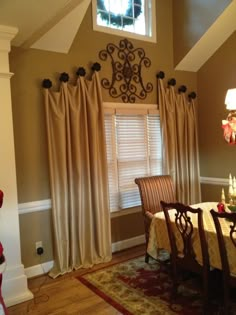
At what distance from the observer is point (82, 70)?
367cm

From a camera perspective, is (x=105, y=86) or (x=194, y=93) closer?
(x=105, y=86)

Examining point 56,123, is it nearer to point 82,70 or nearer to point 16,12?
point 82,70

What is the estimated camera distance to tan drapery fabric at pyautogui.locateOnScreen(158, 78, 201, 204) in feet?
14.7

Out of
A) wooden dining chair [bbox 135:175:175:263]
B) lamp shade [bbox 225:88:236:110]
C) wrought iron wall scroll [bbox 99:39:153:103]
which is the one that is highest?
wrought iron wall scroll [bbox 99:39:153:103]

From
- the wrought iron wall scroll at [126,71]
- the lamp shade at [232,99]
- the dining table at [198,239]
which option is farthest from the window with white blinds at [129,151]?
the lamp shade at [232,99]

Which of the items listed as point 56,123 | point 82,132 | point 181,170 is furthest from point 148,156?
point 56,123

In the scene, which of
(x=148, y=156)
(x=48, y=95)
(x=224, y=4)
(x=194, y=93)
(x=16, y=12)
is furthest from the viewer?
(x=194, y=93)

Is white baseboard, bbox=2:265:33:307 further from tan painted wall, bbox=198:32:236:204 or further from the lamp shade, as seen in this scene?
tan painted wall, bbox=198:32:236:204

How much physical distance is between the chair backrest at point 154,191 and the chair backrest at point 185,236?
74 centimetres

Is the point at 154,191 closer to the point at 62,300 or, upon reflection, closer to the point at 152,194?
the point at 152,194

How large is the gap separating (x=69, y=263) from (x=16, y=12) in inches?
108

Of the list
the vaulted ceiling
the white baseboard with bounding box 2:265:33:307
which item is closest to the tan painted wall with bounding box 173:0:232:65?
the vaulted ceiling

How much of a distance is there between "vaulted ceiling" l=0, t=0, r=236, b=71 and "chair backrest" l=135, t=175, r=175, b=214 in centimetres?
188

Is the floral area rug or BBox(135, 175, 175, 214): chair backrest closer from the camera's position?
the floral area rug
